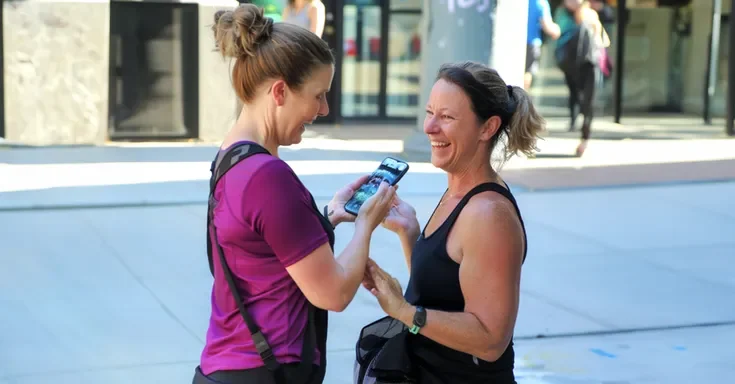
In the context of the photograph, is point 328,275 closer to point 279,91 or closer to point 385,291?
point 385,291

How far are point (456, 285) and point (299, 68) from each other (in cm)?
71

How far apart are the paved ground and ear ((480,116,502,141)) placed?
7.70ft

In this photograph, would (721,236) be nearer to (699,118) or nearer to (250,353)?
(250,353)

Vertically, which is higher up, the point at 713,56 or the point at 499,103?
the point at 713,56

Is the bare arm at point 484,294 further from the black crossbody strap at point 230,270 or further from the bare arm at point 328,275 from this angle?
the black crossbody strap at point 230,270

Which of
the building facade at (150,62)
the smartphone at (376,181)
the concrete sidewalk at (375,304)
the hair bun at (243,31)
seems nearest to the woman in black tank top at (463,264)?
the smartphone at (376,181)

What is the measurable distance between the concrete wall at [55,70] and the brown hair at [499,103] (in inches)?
359

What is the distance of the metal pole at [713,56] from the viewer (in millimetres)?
15328

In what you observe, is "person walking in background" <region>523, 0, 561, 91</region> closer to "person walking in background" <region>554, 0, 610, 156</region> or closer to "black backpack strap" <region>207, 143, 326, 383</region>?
"person walking in background" <region>554, 0, 610, 156</region>

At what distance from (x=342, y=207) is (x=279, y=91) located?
0.49 m

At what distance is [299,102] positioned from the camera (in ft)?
8.46

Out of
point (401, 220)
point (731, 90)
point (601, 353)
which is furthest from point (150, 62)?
point (401, 220)

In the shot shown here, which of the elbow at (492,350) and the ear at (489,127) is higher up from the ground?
the ear at (489,127)

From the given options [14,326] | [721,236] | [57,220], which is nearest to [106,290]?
[14,326]
